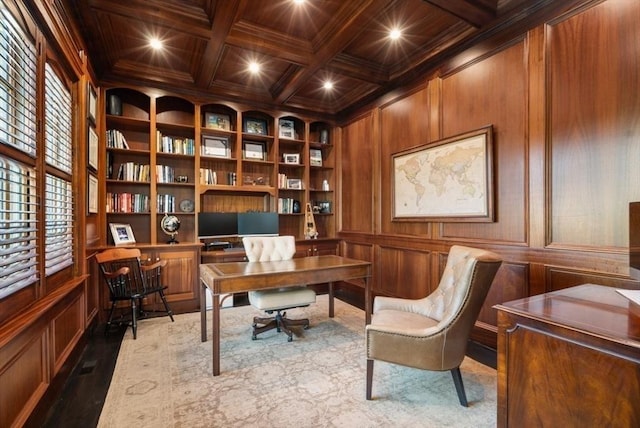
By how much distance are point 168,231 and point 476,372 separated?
146 inches

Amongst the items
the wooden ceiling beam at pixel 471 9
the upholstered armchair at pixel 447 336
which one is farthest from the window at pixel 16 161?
the wooden ceiling beam at pixel 471 9

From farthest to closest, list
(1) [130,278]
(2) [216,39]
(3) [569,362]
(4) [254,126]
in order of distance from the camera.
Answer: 1. (4) [254,126]
2. (1) [130,278]
3. (2) [216,39]
4. (3) [569,362]

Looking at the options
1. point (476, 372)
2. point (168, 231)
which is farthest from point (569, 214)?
point (168, 231)

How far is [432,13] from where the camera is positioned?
2.70 metres

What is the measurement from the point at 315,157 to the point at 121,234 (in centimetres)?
300

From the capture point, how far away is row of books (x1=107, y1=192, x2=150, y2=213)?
12.3 ft

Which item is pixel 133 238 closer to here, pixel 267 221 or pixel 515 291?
pixel 267 221

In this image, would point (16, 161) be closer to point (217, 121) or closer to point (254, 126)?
point (217, 121)

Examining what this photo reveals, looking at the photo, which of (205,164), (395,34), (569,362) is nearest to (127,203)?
(205,164)

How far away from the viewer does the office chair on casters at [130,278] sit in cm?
311

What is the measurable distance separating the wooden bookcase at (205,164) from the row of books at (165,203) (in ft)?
0.04

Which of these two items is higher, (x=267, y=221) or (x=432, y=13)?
(x=432, y=13)

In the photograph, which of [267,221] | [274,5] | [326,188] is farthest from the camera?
[326,188]

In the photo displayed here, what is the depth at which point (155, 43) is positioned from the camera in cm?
313
